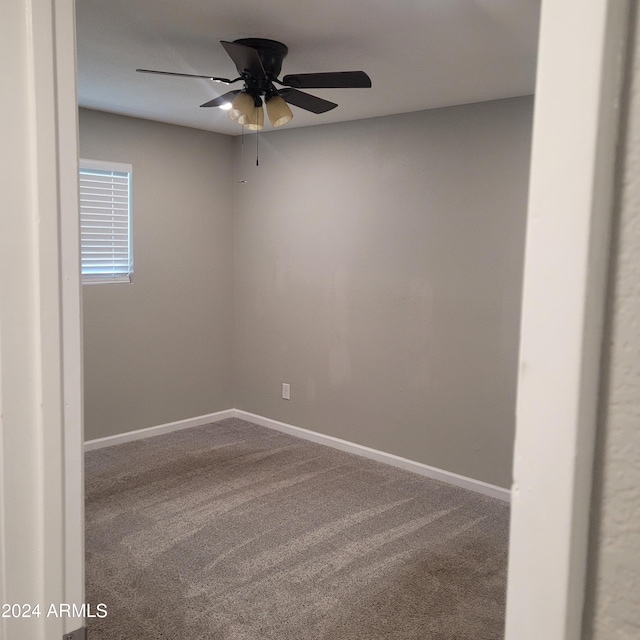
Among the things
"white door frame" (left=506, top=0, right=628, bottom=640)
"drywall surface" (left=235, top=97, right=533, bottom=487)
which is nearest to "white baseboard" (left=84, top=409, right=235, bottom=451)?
"drywall surface" (left=235, top=97, right=533, bottom=487)

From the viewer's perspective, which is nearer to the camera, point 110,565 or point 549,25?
point 549,25

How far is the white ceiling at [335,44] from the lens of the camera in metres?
2.37

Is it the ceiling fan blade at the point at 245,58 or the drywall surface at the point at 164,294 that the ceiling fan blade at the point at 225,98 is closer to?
the ceiling fan blade at the point at 245,58

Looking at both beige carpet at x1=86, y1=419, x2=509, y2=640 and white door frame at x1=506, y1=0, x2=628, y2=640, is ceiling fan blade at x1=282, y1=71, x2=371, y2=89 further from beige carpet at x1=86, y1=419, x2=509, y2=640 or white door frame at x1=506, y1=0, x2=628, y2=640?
white door frame at x1=506, y1=0, x2=628, y2=640

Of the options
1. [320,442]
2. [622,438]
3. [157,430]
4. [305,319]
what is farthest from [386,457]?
[622,438]

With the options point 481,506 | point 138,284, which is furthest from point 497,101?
point 138,284

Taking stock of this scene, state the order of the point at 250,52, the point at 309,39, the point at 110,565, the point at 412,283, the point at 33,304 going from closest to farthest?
the point at 33,304
the point at 250,52
the point at 309,39
the point at 110,565
the point at 412,283

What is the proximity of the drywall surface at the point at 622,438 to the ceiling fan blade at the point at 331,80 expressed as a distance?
244cm

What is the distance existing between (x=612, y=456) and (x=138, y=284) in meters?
4.73

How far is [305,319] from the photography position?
493cm

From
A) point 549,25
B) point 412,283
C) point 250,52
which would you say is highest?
point 250,52

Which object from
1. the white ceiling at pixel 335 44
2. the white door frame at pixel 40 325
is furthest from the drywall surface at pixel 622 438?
the white ceiling at pixel 335 44

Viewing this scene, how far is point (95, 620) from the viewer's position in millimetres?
2578

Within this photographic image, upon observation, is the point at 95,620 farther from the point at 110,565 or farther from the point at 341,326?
the point at 341,326
